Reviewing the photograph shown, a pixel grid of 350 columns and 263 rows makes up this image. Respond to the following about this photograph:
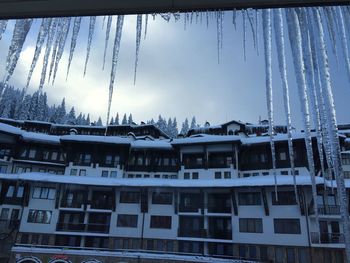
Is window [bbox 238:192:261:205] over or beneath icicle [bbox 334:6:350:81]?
over

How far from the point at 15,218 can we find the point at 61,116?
210 ft

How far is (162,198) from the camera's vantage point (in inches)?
1345

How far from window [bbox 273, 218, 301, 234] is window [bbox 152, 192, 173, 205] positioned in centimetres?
1122

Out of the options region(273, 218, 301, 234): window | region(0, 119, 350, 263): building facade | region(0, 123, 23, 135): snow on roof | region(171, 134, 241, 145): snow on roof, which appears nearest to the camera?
region(273, 218, 301, 234): window

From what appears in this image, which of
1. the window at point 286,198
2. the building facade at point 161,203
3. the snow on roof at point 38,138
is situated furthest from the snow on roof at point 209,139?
the snow on roof at point 38,138

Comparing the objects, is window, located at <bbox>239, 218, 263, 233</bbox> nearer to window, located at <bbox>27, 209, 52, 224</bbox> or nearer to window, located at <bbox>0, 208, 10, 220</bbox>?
window, located at <bbox>27, 209, 52, 224</bbox>

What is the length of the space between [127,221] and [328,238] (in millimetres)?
20041

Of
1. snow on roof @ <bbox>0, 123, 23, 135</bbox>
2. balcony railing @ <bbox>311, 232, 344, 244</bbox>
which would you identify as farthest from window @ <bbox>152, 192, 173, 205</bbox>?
snow on roof @ <bbox>0, 123, 23, 135</bbox>

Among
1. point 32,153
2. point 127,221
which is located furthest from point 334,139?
point 32,153

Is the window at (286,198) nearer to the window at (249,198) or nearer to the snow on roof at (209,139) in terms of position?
the window at (249,198)

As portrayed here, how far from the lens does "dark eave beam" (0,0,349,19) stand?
2371 millimetres

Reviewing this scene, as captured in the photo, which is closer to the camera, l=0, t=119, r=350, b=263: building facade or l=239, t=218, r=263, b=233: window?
l=0, t=119, r=350, b=263: building facade

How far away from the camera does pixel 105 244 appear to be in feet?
109

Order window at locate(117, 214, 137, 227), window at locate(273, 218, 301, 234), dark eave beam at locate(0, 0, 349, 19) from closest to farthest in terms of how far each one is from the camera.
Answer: dark eave beam at locate(0, 0, 349, 19)
window at locate(273, 218, 301, 234)
window at locate(117, 214, 137, 227)
